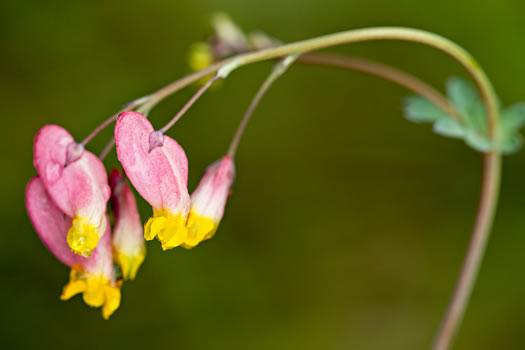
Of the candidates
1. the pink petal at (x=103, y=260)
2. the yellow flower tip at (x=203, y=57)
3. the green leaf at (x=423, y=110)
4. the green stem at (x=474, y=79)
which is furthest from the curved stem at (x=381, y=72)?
the pink petal at (x=103, y=260)

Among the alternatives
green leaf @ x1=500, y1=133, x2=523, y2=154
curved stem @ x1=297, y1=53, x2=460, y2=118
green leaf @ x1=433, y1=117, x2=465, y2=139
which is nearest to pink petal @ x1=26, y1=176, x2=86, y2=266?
curved stem @ x1=297, y1=53, x2=460, y2=118

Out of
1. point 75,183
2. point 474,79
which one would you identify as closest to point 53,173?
point 75,183

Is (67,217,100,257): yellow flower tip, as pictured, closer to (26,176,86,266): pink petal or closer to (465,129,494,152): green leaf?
(26,176,86,266): pink petal

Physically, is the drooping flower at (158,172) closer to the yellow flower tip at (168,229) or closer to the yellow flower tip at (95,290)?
the yellow flower tip at (168,229)

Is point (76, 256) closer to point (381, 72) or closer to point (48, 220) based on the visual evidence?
point (48, 220)

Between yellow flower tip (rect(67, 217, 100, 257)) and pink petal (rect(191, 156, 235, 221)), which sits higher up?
pink petal (rect(191, 156, 235, 221))

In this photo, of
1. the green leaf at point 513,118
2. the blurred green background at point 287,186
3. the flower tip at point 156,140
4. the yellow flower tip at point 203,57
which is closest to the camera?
the flower tip at point 156,140

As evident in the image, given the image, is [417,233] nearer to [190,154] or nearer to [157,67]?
[190,154]
